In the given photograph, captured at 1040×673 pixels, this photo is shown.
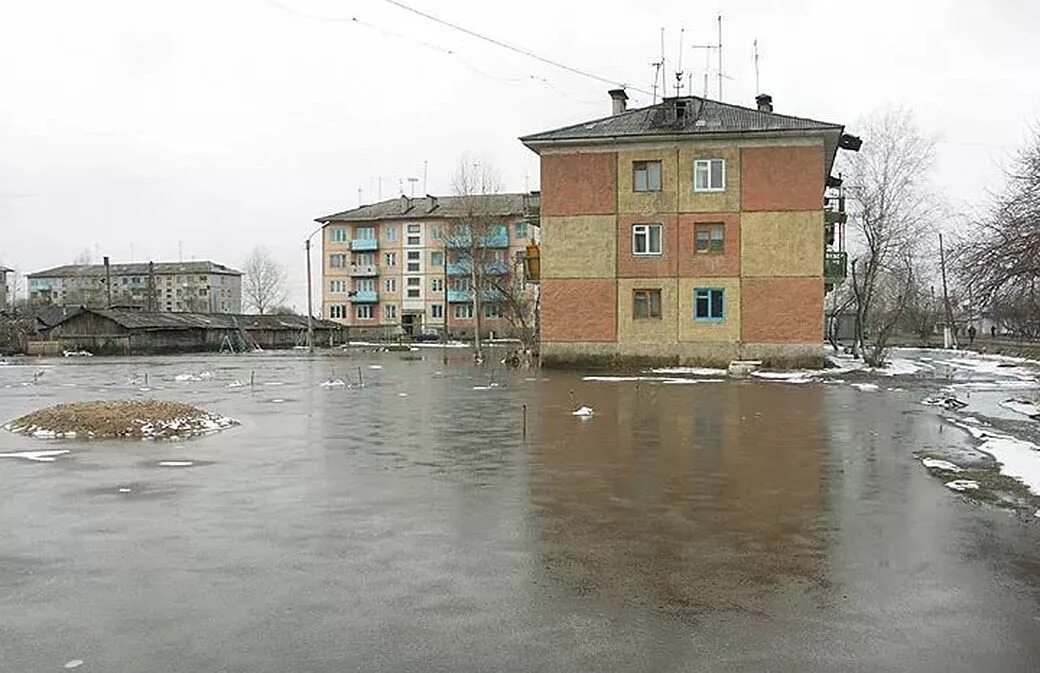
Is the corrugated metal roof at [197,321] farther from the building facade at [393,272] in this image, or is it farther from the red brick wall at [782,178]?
the red brick wall at [782,178]

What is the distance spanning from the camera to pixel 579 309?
41.0 metres

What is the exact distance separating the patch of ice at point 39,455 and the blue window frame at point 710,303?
29514 millimetres

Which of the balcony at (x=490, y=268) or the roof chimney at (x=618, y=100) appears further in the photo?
the balcony at (x=490, y=268)

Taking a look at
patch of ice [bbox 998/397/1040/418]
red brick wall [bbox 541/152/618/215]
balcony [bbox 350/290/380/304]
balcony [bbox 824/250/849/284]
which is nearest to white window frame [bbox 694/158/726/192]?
red brick wall [bbox 541/152/618/215]

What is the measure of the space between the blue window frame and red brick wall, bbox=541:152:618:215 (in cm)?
532

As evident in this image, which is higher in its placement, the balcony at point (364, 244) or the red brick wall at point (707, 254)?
the balcony at point (364, 244)

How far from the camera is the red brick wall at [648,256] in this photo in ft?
132

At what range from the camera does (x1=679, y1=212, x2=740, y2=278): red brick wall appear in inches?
1564

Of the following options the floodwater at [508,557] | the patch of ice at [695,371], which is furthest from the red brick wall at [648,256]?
the floodwater at [508,557]

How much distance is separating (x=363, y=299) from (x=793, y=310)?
238 ft

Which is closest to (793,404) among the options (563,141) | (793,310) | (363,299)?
(793,310)

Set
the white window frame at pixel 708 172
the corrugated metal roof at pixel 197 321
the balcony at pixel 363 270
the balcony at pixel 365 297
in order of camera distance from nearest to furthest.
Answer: the white window frame at pixel 708 172 < the corrugated metal roof at pixel 197 321 < the balcony at pixel 363 270 < the balcony at pixel 365 297

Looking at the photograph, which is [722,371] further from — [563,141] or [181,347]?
[181,347]

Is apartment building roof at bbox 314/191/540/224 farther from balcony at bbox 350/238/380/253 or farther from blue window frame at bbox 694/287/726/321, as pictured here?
blue window frame at bbox 694/287/726/321
